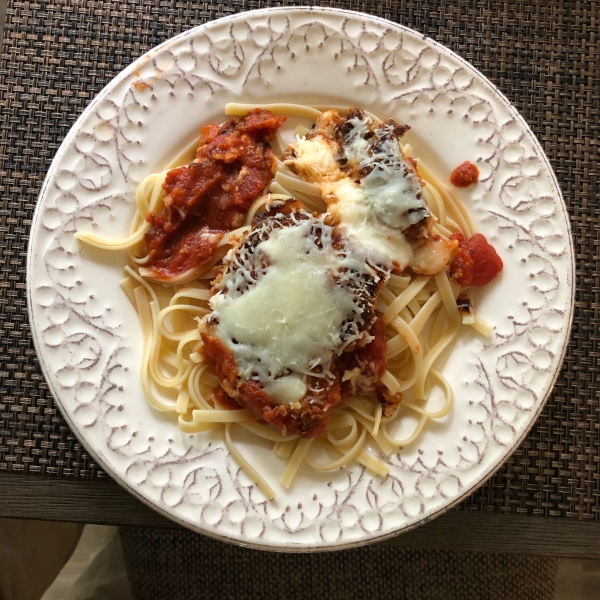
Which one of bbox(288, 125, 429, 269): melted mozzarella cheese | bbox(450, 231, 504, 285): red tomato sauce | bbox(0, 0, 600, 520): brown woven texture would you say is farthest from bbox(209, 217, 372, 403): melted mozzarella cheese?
bbox(0, 0, 600, 520): brown woven texture

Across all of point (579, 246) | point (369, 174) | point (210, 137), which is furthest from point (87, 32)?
point (579, 246)

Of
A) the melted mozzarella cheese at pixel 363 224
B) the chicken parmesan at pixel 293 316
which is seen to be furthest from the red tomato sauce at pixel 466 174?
the chicken parmesan at pixel 293 316

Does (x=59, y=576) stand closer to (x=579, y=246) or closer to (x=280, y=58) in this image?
(x=280, y=58)

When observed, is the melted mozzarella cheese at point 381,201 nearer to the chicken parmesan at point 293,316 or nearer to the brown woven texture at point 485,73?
the chicken parmesan at point 293,316

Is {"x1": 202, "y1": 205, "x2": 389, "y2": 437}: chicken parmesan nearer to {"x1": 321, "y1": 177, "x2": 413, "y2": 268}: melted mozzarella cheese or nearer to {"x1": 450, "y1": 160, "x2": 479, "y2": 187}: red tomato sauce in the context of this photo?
{"x1": 321, "y1": 177, "x2": 413, "y2": 268}: melted mozzarella cheese

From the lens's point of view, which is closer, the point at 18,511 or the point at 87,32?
the point at 18,511

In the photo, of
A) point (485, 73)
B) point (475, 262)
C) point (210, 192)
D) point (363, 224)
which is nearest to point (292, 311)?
point (363, 224)
